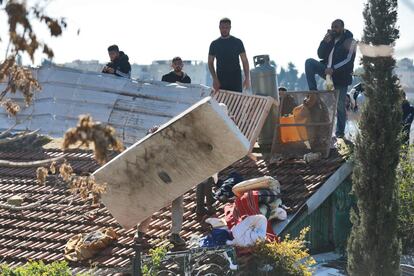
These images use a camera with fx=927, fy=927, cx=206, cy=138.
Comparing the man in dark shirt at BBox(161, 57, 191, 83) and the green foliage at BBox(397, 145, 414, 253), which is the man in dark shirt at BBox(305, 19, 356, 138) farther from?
the man in dark shirt at BBox(161, 57, 191, 83)

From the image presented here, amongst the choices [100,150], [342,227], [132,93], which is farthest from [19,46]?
[132,93]

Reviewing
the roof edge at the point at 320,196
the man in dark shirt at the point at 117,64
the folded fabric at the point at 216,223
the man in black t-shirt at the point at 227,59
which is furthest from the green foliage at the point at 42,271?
the man in dark shirt at the point at 117,64

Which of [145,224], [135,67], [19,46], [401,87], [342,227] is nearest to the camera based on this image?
[19,46]

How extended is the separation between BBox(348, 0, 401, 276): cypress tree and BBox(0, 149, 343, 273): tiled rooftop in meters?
1.17

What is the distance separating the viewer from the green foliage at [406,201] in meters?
11.9

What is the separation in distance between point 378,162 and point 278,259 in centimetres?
159

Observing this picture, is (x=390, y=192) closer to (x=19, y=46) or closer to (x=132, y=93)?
(x=19, y=46)

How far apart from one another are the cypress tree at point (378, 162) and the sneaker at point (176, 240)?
6.46 feet

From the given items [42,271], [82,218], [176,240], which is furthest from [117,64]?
[42,271]

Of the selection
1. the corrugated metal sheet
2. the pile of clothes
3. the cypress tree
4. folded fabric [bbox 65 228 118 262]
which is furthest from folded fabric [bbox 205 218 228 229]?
the corrugated metal sheet

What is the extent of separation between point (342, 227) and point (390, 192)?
6.77ft

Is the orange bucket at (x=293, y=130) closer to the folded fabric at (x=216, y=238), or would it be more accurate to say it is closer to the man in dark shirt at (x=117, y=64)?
the folded fabric at (x=216, y=238)

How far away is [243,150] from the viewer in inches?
403

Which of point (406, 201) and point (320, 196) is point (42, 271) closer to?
point (320, 196)
